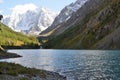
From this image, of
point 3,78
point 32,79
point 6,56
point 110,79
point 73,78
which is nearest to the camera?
point 3,78

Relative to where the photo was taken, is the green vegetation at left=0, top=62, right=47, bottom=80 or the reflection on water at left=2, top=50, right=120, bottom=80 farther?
the reflection on water at left=2, top=50, right=120, bottom=80

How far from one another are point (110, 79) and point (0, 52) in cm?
10209

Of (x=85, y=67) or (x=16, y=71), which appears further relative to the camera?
(x=85, y=67)

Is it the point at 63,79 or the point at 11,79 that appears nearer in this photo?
the point at 11,79

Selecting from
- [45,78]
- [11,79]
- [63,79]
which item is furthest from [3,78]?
[63,79]

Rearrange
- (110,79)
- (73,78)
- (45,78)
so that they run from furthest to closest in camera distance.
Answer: (73,78) < (110,79) < (45,78)

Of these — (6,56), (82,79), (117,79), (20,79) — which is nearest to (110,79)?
(117,79)

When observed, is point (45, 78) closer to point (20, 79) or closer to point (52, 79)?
point (52, 79)

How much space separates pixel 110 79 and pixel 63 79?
10536mm

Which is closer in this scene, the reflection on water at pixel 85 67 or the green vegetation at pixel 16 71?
the green vegetation at pixel 16 71

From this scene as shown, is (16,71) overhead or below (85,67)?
overhead

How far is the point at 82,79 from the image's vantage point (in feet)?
219

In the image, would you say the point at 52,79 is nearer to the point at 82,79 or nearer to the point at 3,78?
the point at 82,79

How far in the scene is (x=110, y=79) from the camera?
64562 mm
